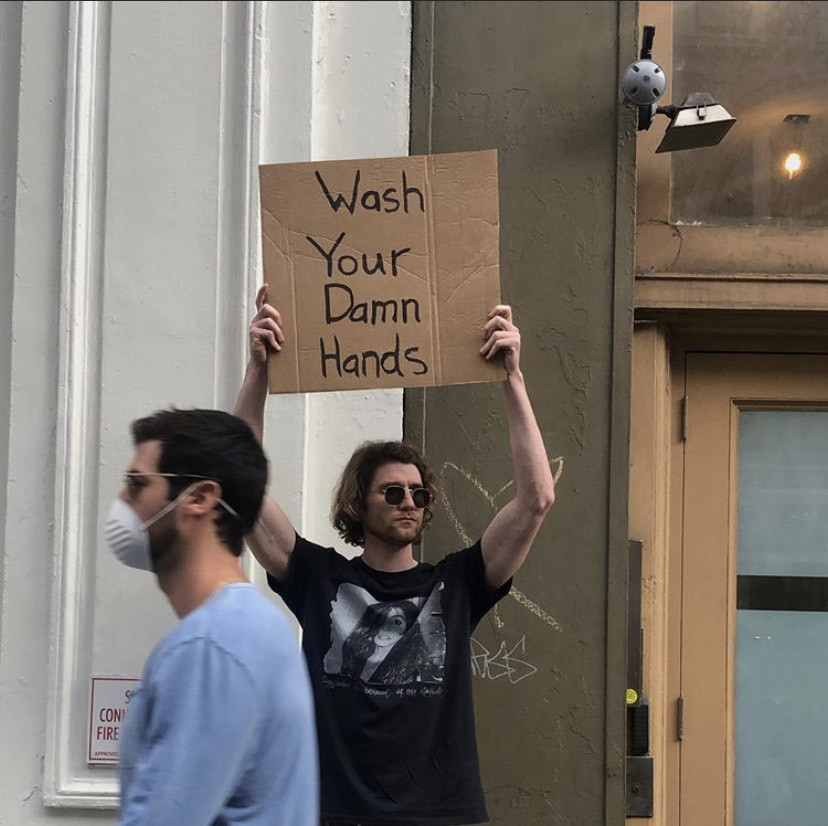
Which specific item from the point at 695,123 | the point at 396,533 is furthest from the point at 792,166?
the point at 396,533

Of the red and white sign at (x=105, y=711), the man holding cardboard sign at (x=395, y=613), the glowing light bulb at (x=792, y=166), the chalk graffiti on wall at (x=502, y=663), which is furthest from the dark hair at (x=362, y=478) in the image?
the glowing light bulb at (x=792, y=166)

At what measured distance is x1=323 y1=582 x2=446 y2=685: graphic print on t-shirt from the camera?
118 inches

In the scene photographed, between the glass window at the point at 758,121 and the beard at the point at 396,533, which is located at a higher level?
the glass window at the point at 758,121

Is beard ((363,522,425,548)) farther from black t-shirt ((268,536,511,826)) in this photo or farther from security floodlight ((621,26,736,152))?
security floodlight ((621,26,736,152))

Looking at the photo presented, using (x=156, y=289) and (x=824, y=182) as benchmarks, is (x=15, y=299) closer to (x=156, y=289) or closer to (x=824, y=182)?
(x=156, y=289)

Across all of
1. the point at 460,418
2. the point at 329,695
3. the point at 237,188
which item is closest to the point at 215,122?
the point at 237,188

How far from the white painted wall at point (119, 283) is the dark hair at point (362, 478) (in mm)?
651

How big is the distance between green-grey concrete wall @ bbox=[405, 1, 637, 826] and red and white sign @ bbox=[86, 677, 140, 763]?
1.10 m

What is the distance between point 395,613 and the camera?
305cm

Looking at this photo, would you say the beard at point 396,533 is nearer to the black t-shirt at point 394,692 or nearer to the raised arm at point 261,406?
the black t-shirt at point 394,692

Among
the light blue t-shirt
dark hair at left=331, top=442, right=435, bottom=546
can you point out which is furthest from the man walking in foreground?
dark hair at left=331, top=442, right=435, bottom=546

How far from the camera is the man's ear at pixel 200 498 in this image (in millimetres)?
2088

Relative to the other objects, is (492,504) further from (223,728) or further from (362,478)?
(223,728)

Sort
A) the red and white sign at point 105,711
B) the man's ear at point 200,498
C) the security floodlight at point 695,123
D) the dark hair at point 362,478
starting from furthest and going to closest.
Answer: the security floodlight at point 695,123, the red and white sign at point 105,711, the dark hair at point 362,478, the man's ear at point 200,498
